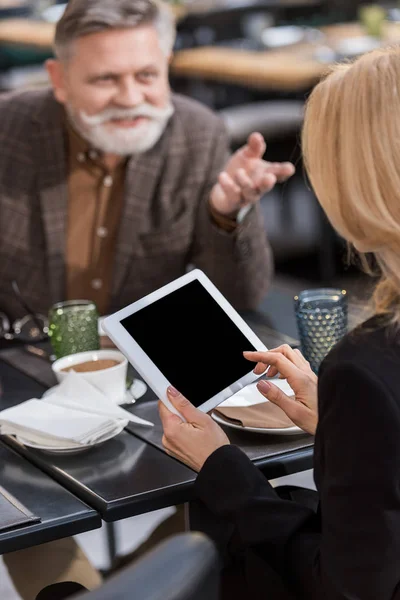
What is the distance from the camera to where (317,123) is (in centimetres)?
133

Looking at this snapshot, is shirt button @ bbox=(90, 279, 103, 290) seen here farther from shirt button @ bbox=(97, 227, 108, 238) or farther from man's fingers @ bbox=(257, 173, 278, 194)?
man's fingers @ bbox=(257, 173, 278, 194)

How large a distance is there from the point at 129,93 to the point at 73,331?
28.4 inches

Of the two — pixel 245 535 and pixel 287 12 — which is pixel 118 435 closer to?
pixel 245 535

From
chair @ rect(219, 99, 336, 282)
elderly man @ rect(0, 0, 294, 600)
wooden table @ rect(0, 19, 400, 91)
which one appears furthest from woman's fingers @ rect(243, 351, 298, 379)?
wooden table @ rect(0, 19, 400, 91)

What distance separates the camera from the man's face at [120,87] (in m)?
2.44

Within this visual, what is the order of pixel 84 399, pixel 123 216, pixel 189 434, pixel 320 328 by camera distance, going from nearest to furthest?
pixel 189 434 < pixel 84 399 < pixel 320 328 < pixel 123 216

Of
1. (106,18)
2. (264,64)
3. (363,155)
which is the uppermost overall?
(363,155)

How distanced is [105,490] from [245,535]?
0.22 meters

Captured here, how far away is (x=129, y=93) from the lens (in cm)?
245

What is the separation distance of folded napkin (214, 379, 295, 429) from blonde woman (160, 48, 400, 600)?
0.26m

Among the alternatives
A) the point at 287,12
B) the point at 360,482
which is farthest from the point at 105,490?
the point at 287,12

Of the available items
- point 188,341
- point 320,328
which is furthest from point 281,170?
point 188,341

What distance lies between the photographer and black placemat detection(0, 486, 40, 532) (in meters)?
1.39

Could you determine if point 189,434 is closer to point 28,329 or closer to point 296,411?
point 296,411
